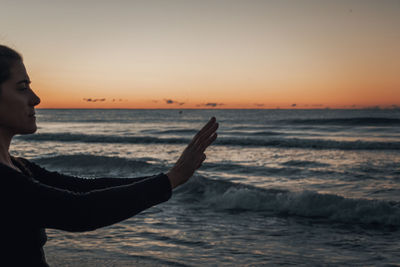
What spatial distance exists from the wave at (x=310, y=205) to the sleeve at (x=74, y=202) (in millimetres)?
7627

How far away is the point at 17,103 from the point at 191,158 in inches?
25.5

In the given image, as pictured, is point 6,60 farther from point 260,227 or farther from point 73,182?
point 260,227

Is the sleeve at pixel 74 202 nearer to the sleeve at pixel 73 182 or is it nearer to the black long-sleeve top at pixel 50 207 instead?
the black long-sleeve top at pixel 50 207

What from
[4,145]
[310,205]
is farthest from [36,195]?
[310,205]

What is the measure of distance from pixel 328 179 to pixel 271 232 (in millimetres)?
6746

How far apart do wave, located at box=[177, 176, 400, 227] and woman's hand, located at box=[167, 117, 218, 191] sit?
7.47 m

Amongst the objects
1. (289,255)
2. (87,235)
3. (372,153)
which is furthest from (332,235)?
(372,153)

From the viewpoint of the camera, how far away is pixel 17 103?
1349 millimetres

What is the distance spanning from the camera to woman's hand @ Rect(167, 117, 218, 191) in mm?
1356

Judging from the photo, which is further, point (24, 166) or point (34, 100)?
point (24, 166)

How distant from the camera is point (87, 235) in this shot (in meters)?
6.71

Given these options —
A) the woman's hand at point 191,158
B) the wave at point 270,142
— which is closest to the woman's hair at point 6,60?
the woman's hand at point 191,158

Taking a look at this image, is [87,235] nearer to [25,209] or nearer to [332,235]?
[332,235]

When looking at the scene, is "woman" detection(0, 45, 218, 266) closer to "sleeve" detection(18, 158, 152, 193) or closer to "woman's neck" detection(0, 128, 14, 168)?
"woman's neck" detection(0, 128, 14, 168)
